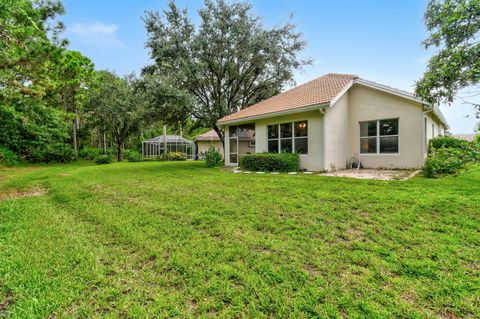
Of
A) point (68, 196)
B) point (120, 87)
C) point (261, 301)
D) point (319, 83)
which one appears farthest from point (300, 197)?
point (120, 87)

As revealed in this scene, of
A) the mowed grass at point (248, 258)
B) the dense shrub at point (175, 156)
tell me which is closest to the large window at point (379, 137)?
the mowed grass at point (248, 258)

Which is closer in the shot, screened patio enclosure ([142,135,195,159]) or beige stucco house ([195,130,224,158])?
screened patio enclosure ([142,135,195,159])

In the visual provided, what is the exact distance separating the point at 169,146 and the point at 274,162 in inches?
793

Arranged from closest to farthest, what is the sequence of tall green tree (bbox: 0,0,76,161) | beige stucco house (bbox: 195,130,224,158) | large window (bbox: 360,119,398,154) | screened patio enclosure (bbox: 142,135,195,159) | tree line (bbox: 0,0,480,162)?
tall green tree (bbox: 0,0,76,161), tree line (bbox: 0,0,480,162), large window (bbox: 360,119,398,154), screened patio enclosure (bbox: 142,135,195,159), beige stucco house (bbox: 195,130,224,158)

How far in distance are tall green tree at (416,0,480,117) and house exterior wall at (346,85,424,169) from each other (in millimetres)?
4031

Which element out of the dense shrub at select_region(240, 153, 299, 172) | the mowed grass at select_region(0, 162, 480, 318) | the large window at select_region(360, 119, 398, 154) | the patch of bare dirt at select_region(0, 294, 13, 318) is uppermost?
the large window at select_region(360, 119, 398, 154)

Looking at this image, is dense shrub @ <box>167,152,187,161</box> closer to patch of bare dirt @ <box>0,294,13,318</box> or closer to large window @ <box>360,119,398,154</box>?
large window @ <box>360,119,398,154</box>

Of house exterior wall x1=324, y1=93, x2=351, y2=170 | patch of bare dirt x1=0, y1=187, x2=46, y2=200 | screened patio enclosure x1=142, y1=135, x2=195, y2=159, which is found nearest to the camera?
patch of bare dirt x1=0, y1=187, x2=46, y2=200

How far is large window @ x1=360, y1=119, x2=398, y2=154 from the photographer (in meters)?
10.1

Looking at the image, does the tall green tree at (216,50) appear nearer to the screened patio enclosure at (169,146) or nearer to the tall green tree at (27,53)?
the tall green tree at (27,53)

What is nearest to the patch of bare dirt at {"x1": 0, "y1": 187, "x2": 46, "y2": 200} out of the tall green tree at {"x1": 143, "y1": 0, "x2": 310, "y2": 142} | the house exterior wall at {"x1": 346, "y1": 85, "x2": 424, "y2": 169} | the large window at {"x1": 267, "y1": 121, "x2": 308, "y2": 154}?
the tall green tree at {"x1": 143, "y1": 0, "x2": 310, "y2": 142}

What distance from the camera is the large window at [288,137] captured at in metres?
10.7

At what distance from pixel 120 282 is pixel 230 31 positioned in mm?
15963

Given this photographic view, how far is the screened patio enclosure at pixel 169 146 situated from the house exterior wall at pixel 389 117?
20.7 metres
